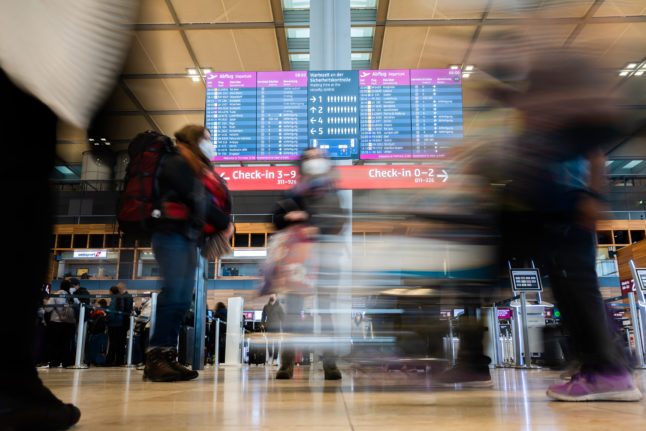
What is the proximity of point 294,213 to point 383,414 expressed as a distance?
1.53 m

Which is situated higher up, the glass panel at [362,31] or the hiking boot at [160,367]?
the glass panel at [362,31]

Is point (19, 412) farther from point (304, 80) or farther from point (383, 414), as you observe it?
point (304, 80)

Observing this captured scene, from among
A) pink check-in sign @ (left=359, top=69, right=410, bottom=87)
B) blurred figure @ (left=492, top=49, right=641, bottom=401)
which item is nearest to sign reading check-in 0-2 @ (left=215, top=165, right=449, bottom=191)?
pink check-in sign @ (left=359, top=69, right=410, bottom=87)

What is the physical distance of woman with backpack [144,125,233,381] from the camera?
2213 mm

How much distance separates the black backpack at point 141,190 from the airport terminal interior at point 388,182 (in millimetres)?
138

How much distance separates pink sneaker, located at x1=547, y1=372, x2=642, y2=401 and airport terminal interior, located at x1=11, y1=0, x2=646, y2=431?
0.14ft

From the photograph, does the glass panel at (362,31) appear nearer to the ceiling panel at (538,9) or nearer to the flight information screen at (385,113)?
the flight information screen at (385,113)

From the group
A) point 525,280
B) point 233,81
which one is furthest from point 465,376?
point 525,280

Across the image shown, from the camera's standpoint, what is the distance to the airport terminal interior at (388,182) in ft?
3.85

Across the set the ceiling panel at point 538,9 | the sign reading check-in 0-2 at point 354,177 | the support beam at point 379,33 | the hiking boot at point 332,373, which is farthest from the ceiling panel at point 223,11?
the ceiling panel at point 538,9

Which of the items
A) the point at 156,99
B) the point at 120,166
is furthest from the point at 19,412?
the point at 120,166

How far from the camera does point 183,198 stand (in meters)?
2.28

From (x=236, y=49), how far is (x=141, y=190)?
5662 mm

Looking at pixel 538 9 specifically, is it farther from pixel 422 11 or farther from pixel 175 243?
pixel 422 11
